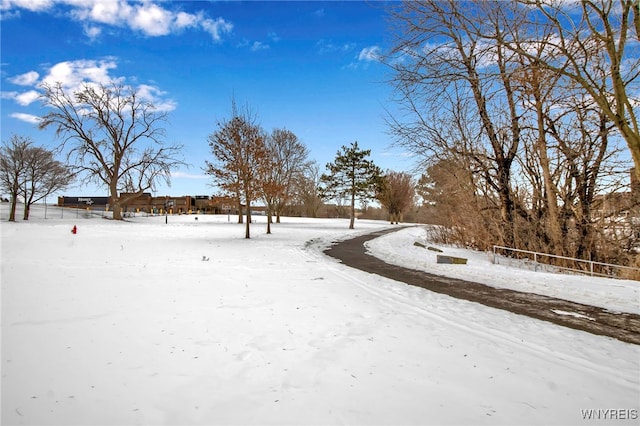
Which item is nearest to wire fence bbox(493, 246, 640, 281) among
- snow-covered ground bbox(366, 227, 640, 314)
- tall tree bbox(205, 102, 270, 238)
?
snow-covered ground bbox(366, 227, 640, 314)

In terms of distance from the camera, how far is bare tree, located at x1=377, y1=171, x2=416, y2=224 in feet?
163

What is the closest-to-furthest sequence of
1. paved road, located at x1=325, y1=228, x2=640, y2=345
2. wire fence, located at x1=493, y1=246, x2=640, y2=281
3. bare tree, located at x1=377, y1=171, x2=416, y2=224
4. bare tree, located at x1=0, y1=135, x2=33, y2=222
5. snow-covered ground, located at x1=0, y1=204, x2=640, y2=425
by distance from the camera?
snow-covered ground, located at x1=0, y1=204, x2=640, y2=425 → paved road, located at x1=325, y1=228, x2=640, y2=345 → wire fence, located at x1=493, y1=246, x2=640, y2=281 → bare tree, located at x1=0, y1=135, x2=33, y2=222 → bare tree, located at x1=377, y1=171, x2=416, y2=224

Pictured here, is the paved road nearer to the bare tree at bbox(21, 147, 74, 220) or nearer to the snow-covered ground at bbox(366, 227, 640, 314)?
the snow-covered ground at bbox(366, 227, 640, 314)

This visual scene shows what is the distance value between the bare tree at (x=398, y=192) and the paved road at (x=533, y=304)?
40544mm

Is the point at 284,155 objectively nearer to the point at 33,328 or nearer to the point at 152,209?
the point at 33,328

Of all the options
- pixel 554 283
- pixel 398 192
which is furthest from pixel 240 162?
pixel 398 192

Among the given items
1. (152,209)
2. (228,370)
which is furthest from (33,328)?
(152,209)

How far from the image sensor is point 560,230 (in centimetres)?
1191

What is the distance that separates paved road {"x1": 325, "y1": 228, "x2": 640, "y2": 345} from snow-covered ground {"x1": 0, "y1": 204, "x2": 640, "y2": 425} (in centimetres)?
45

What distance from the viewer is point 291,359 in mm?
3572

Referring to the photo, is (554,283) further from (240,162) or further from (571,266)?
(240,162)

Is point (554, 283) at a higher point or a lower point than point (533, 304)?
higher

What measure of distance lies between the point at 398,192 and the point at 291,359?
159 feet

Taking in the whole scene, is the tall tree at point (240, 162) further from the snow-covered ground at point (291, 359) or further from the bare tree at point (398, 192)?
the bare tree at point (398, 192)
